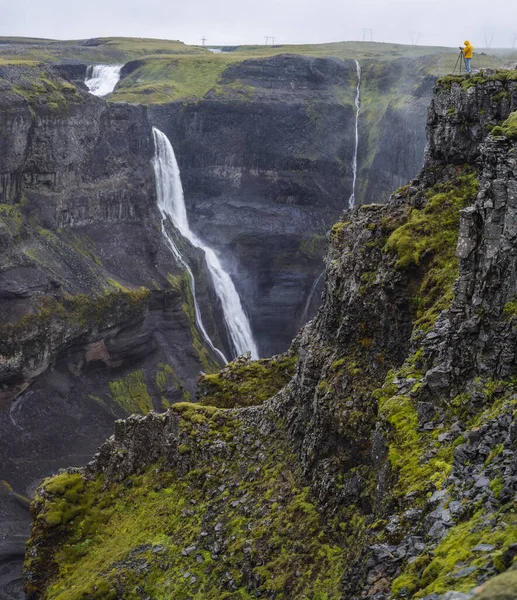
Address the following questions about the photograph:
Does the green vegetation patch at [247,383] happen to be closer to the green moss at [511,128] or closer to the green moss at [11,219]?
the green moss at [511,128]

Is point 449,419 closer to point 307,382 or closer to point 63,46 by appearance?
point 307,382

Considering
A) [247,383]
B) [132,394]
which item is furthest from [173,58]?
[247,383]

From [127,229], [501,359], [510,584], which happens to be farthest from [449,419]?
[127,229]

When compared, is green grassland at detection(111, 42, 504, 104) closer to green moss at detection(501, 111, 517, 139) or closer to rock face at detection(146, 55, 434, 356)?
rock face at detection(146, 55, 434, 356)

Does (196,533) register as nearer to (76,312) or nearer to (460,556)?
(460,556)

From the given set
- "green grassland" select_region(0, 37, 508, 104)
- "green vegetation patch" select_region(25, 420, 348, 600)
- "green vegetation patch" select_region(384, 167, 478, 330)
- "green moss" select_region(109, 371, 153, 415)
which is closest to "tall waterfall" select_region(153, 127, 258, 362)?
A: "green grassland" select_region(0, 37, 508, 104)

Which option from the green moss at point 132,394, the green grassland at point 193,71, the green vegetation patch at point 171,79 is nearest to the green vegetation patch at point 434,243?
the green moss at point 132,394
